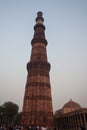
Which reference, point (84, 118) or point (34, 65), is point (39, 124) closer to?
point (84, 118)

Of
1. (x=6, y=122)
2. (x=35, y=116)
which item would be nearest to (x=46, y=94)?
(x=35, y=116)

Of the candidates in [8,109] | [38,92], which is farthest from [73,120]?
[8,109]

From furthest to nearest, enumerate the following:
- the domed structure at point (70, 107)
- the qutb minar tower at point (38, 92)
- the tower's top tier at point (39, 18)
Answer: the tower's top tier at point (39, 18), the domed structure at point (70, 107), the qutb minar tower at point (38, 92)

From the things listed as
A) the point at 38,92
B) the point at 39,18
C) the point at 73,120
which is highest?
the point at 39,18

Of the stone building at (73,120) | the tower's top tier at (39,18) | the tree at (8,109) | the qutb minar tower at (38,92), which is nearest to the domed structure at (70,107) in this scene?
the stone building at (73,120)

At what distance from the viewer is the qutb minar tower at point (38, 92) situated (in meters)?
20.2

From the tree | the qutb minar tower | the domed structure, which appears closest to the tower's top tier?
the qutb minar tower

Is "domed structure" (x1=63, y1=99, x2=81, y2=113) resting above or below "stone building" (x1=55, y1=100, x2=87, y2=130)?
above

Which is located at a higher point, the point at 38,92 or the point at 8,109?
the point at 8,109

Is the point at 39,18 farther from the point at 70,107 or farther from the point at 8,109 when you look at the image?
the point at 8,109

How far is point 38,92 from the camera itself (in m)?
21.5

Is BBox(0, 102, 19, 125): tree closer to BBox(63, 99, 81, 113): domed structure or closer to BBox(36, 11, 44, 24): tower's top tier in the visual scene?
BBox(63, 99, 81, 113): domed structure

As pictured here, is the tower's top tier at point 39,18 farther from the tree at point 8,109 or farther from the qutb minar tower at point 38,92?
the tree at point 8,109

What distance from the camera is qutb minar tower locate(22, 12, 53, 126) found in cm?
2017
